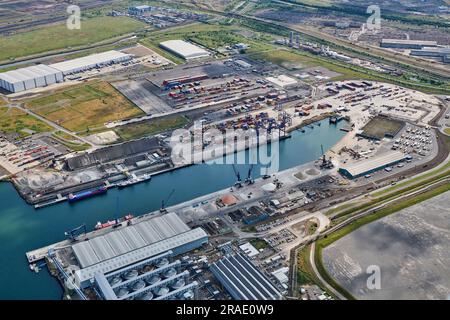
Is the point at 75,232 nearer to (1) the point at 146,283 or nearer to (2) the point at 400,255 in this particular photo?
(1) the point at 146,283

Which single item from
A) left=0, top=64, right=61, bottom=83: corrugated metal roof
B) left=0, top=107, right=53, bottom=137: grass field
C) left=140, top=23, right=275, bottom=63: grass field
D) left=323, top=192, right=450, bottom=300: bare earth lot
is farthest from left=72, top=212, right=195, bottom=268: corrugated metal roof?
left=140, top=23, right=275, bottom=63: grass field

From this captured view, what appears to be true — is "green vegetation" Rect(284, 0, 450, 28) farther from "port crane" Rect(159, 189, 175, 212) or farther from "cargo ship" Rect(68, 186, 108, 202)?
"cargo ship" Rect(68, 186, 108, 202)

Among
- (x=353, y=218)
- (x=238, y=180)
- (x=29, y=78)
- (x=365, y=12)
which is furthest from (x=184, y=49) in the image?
(x=353, y=218)

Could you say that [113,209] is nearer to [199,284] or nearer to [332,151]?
[199,284]

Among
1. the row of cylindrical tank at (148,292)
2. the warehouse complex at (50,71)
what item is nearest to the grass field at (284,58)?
the warehouse complex at (50,71)

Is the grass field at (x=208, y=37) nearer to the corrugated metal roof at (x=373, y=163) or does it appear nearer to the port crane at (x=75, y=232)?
the corrugated metal roof at (x=373, y=163)
